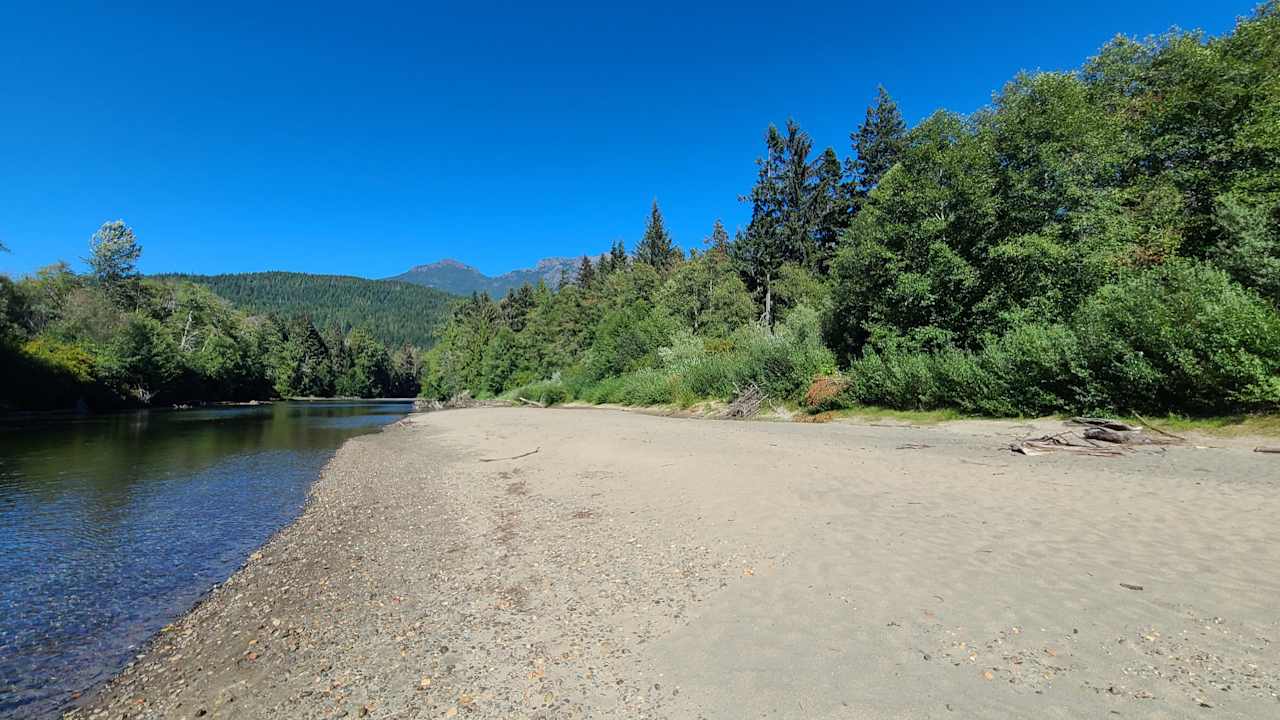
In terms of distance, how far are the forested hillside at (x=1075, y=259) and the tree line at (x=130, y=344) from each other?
60020 millimetres

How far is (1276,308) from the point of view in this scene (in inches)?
601

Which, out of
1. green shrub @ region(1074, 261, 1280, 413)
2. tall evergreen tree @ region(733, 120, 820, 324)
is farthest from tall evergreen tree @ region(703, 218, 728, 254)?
green shrub @ region(1074, 261, 1280, 413)

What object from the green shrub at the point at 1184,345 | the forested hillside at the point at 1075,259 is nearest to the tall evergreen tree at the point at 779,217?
the forested hillside at the point at 1075,259

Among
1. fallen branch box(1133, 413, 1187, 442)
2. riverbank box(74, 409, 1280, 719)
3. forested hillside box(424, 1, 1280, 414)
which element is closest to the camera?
riverbank box(74, 409, 1280, 719)

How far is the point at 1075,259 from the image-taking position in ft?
73.4

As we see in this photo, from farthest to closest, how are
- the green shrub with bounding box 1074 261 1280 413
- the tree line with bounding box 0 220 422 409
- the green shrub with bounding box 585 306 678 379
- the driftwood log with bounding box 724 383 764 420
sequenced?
the green shrub with bounding box 585 306 678 379 < the tree line with bounding box 0 220 422 409 < the driftwood log with bounding box 724 383 764 420 < the green shrub with bounding box 1074 261 1280 413

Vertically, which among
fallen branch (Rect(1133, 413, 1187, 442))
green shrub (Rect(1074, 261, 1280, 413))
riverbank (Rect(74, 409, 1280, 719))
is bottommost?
riverbank (Rect(74, 409, 1280, 719))

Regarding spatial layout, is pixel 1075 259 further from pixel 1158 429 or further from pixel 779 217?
pixel 779 217

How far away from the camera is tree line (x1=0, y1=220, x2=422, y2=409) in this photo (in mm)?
51406

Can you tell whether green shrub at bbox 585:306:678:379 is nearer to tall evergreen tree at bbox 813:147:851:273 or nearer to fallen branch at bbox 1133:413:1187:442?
tall evergreen tree at bbox 813:147:851:273

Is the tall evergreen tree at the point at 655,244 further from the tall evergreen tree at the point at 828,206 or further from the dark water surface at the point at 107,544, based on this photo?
the dark water surface at the point at 107,544

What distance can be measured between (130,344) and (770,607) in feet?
275

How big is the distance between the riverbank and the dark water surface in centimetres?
63

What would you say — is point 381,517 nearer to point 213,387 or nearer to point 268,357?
point 213,387
